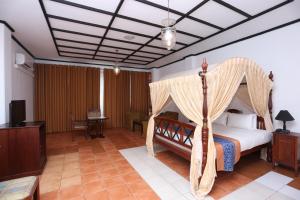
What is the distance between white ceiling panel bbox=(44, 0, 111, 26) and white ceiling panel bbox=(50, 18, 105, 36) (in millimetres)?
270

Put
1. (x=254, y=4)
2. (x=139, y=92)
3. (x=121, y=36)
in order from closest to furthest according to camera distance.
Answer: (x=254, y=4)
(x=121, y=36)
(x=139, y=92)

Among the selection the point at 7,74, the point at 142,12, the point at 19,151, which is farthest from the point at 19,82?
the point at 142,12

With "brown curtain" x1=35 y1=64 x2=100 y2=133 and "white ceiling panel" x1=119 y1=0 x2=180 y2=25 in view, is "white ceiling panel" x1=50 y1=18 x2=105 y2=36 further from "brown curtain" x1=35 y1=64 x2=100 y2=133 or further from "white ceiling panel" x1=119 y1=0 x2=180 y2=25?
"brown curtain" x1=35 y1=64 x2=100 y2=133

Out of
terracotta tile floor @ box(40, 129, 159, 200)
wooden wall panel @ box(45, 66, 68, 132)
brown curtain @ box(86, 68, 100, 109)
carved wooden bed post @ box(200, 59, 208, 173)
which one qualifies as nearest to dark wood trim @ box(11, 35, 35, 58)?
wooden wall panel @ box(45, 66, 68, 132)

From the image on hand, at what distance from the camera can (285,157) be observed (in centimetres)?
285

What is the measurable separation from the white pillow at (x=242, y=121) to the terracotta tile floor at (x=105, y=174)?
Answer: 762mm

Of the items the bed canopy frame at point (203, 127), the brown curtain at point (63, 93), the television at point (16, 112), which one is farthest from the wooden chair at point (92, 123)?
the bed canopy frame at point (203, 127)

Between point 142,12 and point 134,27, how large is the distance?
62 centimetres

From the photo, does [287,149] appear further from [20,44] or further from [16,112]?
[20,44]

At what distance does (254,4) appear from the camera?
247 cm

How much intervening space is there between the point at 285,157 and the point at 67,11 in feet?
15.7

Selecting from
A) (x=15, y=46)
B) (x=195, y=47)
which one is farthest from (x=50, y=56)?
(x=195, y=47)

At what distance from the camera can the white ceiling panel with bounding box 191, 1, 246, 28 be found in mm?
2561

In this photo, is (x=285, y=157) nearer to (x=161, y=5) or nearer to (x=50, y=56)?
(x=161, y=5)
